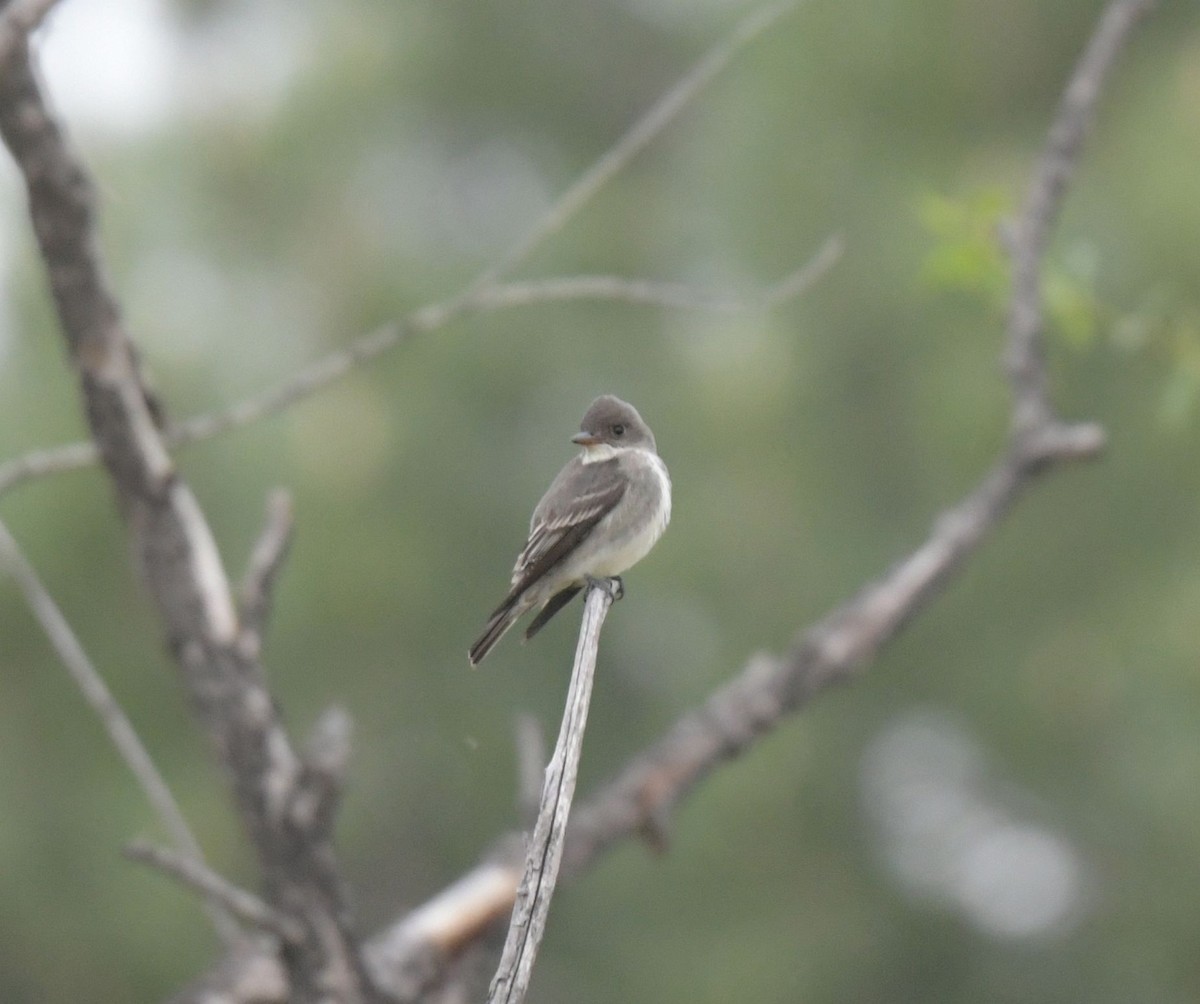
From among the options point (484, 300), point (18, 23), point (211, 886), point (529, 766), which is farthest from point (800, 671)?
point (18, 23)

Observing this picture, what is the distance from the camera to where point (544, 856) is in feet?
8.93

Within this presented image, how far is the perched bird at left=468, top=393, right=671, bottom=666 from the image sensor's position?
4441mm

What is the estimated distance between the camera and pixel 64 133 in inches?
167

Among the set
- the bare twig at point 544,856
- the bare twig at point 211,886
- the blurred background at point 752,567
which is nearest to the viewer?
the bare twig at point 544,856

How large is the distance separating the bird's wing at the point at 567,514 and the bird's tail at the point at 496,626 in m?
0.05

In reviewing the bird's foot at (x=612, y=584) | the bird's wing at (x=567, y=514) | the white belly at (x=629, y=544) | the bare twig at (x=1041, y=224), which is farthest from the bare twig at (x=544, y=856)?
the bare twig at (x=1041, y=224)

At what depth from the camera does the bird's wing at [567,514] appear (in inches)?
174

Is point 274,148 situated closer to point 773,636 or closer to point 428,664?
point 428,664

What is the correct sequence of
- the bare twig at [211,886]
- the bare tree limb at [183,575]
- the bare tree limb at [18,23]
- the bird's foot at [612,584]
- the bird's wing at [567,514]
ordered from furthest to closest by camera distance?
1. the bird's wing at [567,514]
2. the bare tree limb at [183,575]
3. the bird's foot at [612,584]
4. the bare twig at [211,886]
5. the bare tree limb at [18,23]

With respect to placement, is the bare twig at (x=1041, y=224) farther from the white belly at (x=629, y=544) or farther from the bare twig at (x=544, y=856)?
the bare twig at (x=544, y=856)

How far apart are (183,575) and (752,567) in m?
5.65

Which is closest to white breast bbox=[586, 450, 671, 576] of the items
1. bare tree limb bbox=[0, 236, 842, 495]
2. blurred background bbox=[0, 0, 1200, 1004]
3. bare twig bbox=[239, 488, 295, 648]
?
bare tree limb bbox=[0, 236, 842, 495]

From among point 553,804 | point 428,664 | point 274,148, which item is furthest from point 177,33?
point 553,804

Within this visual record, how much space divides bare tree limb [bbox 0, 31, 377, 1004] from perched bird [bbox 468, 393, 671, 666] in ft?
1.97
